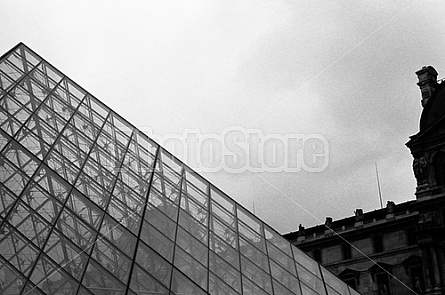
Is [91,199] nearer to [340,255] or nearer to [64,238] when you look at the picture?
[64,238]

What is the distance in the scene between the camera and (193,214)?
54.5 feet

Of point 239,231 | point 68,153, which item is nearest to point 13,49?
point 68,153

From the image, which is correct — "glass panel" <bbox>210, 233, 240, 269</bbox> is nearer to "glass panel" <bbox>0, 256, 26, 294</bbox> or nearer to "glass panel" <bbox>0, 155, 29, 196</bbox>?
"glass panel" <bbox>0, 155, 29, 196</bbox>

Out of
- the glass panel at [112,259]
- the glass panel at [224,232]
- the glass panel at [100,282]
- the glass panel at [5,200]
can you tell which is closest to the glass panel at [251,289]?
the glass panel at [224,232]

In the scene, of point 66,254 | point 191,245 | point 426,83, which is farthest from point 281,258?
point 426,83

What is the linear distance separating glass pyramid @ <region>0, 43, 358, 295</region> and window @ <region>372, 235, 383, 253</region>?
29.5m

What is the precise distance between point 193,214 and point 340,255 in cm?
3373

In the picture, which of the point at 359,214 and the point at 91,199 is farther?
the point at 359,214

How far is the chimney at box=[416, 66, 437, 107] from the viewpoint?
46.0 metres

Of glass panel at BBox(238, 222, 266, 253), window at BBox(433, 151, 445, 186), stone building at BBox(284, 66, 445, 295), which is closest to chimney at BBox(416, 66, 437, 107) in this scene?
stone building at BBox(284, 66, 445, 295)

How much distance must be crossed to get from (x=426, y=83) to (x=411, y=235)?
13222 millimetres

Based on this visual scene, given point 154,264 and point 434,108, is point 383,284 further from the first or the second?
point 154,264

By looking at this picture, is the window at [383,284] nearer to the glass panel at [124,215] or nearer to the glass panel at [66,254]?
the glass panel at [124,215]

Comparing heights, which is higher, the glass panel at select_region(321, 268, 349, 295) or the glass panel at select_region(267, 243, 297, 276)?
the glass panel at select_region(267, 243, 297, 276)
